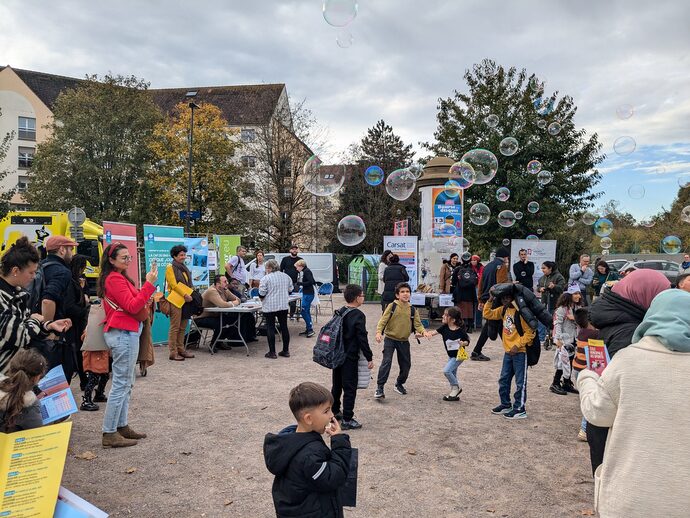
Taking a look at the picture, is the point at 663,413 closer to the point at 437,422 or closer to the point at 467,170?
the point at 437,422

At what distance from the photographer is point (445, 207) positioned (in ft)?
51.9

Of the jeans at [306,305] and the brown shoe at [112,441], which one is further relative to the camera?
the jeans at [306,305]

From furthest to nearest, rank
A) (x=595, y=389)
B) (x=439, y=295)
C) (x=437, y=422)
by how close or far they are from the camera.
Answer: (x=439, y=295)
(x=437, y=422)
(x=595, y=389)

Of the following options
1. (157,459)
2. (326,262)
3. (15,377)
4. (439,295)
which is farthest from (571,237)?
(15,377)

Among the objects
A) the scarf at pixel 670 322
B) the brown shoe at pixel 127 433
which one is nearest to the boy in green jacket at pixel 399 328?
the brown shoe at pixel 127 433

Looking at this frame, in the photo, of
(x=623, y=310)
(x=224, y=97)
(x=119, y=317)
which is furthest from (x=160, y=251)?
(x=224, y=97)

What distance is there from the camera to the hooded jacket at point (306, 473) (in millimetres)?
2201

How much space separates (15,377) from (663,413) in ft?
10.2

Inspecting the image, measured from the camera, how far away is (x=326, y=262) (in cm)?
2177

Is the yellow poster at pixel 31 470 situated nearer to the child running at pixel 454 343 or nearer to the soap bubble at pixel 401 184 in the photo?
the child running at pixel 454 343

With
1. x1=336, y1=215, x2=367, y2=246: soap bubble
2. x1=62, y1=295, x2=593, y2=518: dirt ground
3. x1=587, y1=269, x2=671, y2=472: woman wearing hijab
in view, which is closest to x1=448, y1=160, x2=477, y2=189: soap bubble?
x1=336, y1=215, x2=367, y2=246: soap bubble

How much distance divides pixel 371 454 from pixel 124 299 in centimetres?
267

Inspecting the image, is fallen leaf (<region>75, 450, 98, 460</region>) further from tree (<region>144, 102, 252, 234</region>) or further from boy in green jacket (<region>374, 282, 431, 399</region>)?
tree (<region>144, 102, 252, 234</region>)

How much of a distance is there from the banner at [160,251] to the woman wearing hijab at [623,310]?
28.6 feet
